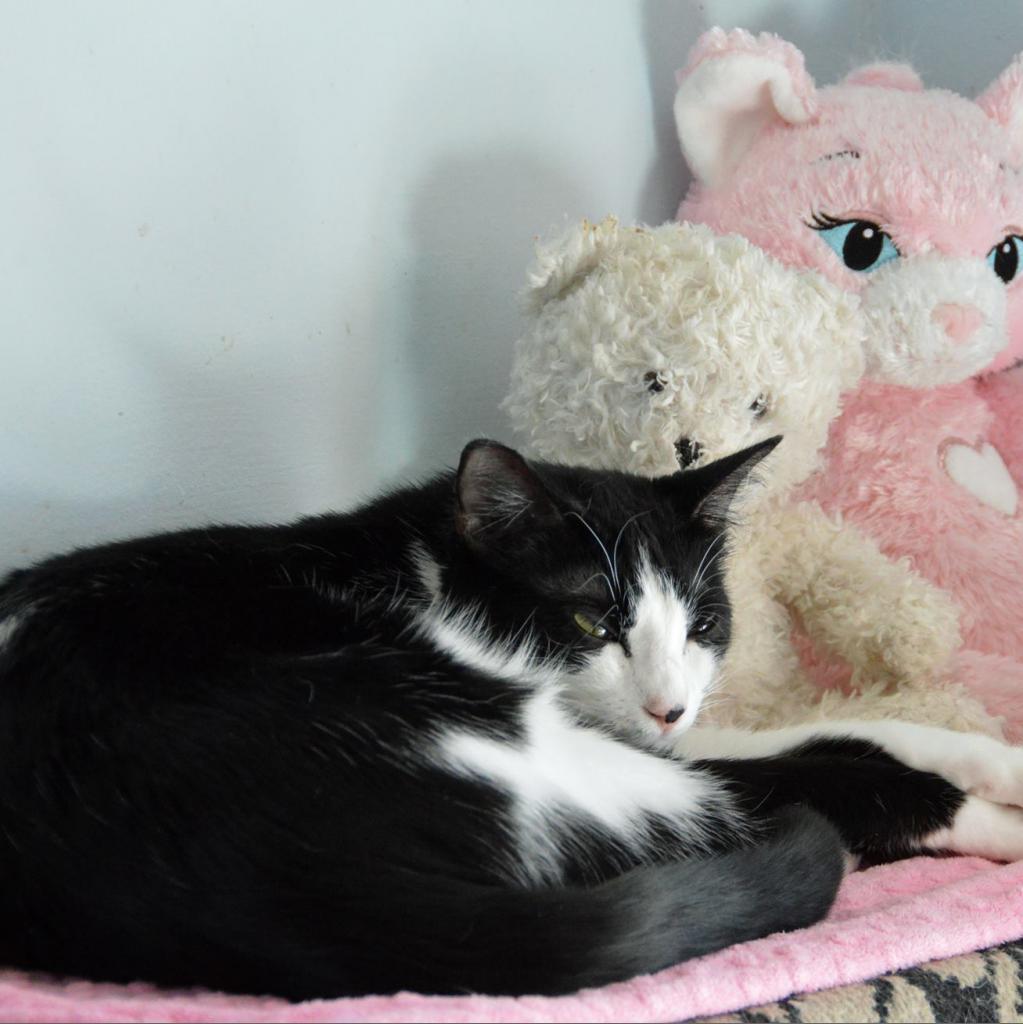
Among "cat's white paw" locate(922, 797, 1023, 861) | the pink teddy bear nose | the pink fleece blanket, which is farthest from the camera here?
the pink teddy bear nose

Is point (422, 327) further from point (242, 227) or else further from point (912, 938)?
point (912, 938)

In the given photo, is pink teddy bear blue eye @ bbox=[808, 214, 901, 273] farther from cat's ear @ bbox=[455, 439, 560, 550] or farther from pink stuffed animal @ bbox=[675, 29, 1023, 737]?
cat's ear @ bbox=[455, 439, 560, 550]

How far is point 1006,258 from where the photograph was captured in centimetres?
143

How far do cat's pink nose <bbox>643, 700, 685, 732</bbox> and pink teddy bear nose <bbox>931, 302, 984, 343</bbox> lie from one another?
27.7 inches

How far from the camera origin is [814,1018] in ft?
2.19

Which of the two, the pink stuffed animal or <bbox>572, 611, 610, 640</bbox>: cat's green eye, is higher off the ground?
the pink stuffed animal

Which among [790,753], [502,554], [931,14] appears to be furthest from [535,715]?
[931,14]

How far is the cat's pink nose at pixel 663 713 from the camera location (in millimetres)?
934

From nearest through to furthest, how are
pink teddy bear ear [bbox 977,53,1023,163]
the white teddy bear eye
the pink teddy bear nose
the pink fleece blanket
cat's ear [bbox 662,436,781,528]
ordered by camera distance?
1. the pink fleece blanket
2. cat's ear [bbox 662,436,781,528]
3. the white teddy bear eye
4. the pink teddy bear nose
5. pink teddy bear ear [bbox 977,53,1023,163]

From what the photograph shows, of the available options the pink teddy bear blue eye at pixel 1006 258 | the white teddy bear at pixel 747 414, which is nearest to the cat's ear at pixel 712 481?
the white teddy bear at pixel 747 414

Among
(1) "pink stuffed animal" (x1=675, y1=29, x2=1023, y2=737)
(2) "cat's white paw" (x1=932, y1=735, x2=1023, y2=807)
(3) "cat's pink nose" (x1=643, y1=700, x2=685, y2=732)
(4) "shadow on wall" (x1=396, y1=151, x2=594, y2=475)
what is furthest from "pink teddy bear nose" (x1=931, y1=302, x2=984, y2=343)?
(3) "cat's pink nose" (x1=643, y1=700, x2=685, y2=732)

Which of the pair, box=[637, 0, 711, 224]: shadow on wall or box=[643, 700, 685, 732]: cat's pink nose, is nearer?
box=[643, 700, 685, 732]: cat's pink nose

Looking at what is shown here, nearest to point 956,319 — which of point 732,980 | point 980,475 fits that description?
point 980,475

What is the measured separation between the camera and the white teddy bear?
1.17 m
